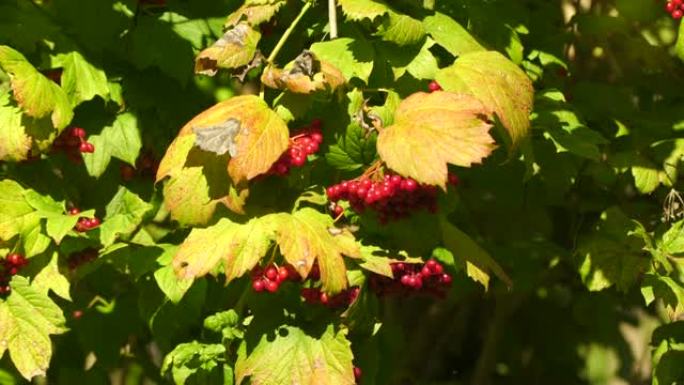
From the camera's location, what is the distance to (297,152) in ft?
9.00

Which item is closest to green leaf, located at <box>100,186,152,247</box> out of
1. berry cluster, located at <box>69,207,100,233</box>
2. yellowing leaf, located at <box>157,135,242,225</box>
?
berry cluster, located at <box>69,207,100,233</box>

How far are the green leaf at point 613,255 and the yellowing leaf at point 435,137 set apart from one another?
123 cm

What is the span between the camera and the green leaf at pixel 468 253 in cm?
301

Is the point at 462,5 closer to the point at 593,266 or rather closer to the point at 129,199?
the point at 593,266

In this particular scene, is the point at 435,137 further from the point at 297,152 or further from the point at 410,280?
the point at 410,280

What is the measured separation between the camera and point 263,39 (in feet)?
12.2

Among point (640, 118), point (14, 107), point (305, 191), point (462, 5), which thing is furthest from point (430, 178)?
point (640, 118)

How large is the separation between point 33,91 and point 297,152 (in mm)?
978

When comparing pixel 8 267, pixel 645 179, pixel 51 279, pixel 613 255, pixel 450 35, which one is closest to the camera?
pixel 450 35

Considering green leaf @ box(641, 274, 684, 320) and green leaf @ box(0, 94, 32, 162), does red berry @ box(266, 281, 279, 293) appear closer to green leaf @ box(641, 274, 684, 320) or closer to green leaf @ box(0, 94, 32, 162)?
green leaf @ box(0, 94, 32, 162)

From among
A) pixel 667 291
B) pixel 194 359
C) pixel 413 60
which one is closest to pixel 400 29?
pixel 413 60

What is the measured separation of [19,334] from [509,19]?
187 cm

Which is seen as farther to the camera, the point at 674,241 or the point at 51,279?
the point at 674,241

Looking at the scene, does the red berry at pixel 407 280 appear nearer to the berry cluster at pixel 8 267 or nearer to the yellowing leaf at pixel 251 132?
the yellowing leaf at pixel 251 132
